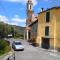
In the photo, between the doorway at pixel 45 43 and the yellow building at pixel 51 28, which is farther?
the doorway at pixel 45 43

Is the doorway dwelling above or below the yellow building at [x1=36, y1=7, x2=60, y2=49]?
below

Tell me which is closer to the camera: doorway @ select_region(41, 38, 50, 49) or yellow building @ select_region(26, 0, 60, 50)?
yellow building @ select_region(26, 0, 60, 50)

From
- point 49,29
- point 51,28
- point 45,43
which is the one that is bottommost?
point 45,43

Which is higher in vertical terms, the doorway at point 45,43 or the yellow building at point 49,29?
the yellow building at point 49,29

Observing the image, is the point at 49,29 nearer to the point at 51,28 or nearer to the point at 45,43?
the point at 51,28

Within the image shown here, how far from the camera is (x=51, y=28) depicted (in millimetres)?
43719

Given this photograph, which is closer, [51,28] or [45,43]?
[51,28]

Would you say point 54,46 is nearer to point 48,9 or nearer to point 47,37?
point 47,37

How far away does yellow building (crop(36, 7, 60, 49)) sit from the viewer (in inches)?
1693

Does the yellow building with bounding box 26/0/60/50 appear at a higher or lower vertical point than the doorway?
higher

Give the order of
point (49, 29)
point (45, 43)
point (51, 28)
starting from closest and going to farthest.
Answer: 1. point (51, 28)
2. point (49, 29)
3. point (45, 43)

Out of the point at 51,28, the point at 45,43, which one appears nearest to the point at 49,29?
the point at 51,28

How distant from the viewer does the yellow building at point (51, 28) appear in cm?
4300

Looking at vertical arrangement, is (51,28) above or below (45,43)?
above
